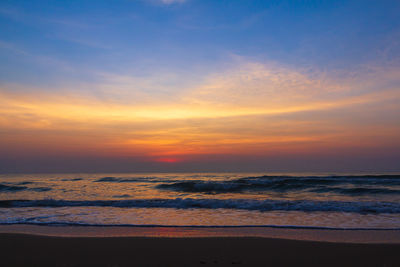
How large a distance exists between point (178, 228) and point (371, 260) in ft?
15.5

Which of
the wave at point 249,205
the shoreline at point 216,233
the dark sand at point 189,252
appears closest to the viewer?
the dark sand at point 189,252

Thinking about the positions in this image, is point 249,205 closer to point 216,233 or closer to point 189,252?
point 216,233

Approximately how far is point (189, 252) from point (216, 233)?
166 centimetres

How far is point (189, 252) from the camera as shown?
5402 mm

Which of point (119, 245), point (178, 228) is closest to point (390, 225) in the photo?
point (178, 228)

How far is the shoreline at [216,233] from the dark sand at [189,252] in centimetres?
34

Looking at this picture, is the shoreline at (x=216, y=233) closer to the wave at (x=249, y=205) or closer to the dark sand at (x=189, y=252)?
the dark sand at (x=189, y=252)

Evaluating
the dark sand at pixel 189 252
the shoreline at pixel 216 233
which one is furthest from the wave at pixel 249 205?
the dark sand at pixel 189 252

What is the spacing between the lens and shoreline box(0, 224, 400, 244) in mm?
6350

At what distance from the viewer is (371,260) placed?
489 cm

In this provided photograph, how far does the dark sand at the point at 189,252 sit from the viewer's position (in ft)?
15.9

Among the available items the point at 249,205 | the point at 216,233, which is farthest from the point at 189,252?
the point at 249,205

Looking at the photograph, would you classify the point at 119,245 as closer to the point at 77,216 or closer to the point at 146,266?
the point at 146,266

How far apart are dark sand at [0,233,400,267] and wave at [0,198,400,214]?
510 centimetres
